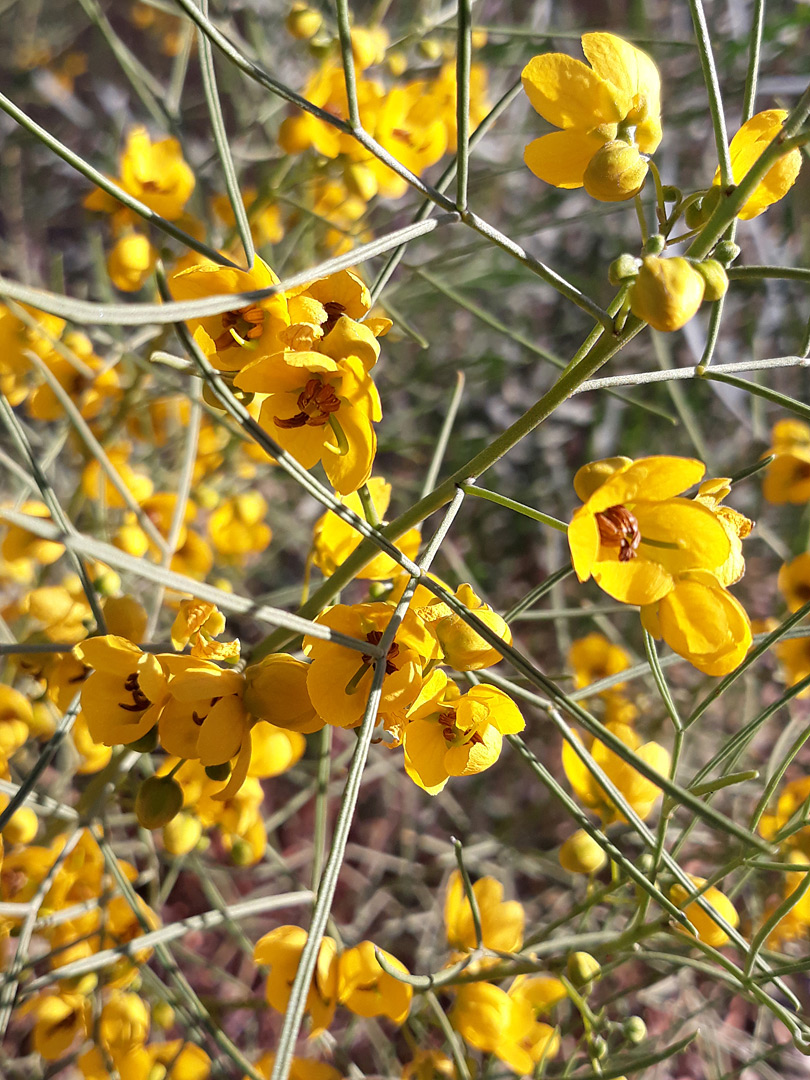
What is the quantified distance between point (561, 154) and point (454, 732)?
68cm

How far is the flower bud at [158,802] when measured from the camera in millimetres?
1011

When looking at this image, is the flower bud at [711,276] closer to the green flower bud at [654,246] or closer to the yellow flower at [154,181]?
the green flower bud at [654,246]

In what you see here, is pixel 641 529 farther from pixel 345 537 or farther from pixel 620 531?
pixel 345 537

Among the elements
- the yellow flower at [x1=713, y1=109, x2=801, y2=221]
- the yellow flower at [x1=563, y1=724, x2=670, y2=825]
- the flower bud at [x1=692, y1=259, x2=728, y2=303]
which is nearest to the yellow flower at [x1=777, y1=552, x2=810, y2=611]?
the yellow flower at [x1=563, y1=724, x2=670, y2=825]

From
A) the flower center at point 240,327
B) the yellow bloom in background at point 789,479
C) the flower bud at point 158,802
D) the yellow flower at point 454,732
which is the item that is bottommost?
the yellow bloom in background at point 789,479

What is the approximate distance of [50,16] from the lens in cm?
431

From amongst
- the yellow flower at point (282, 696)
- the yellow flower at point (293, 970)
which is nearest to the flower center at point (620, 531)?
the yellow flower at point (282, 696)

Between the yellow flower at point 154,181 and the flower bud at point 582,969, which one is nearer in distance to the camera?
the flower bud at point 582,969

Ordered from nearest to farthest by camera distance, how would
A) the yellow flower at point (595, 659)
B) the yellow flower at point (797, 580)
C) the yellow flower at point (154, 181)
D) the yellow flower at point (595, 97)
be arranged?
1. the yellow flower at point (595, 97)
2. the yellow flower at point (154, 181)
3. the yellow flower at point (797, 580)
4. the yellow flower at point (595, 659)

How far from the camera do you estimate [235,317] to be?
0.90m

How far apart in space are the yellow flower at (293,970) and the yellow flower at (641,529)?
2.43ft

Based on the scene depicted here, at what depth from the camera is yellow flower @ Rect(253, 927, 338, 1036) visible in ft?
3.91

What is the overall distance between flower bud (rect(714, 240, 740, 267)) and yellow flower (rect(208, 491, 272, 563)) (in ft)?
5.33

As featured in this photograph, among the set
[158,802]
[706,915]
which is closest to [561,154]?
[158,802]
